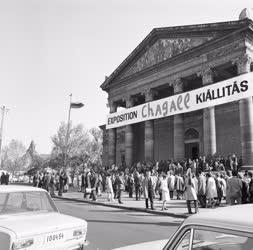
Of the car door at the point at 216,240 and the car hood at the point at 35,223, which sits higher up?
the car door at the point at 216,240

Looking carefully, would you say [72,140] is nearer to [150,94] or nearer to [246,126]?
[150,94]

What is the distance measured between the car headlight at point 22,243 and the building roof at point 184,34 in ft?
80.0

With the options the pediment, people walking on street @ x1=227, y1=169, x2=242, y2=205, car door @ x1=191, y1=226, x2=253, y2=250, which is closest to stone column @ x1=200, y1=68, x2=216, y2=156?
the pediment

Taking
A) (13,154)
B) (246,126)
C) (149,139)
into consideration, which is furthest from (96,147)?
(246,126)

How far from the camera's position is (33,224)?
4.63 meters

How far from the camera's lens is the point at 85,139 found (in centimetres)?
6244

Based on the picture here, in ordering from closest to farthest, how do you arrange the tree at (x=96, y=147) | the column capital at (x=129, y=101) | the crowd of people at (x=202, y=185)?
the crowd of people at (x=202, y=185)
the column capital at (x=129, y=101)
the tree at (x=96, y=147)

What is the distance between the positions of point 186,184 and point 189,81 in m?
19.8

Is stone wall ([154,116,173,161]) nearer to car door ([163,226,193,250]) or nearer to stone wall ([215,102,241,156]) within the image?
stone wall ([215,102,241,156])

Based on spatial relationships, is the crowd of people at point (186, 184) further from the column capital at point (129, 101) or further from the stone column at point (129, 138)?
the column capital at point (129, 101)

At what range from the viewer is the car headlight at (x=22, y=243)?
13.5 ft

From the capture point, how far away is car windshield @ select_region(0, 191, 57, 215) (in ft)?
17.3

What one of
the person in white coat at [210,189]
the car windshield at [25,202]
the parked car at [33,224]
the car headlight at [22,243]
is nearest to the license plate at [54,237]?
the parked car at [33,224]

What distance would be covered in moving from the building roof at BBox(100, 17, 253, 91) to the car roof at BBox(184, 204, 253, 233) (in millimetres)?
24747
